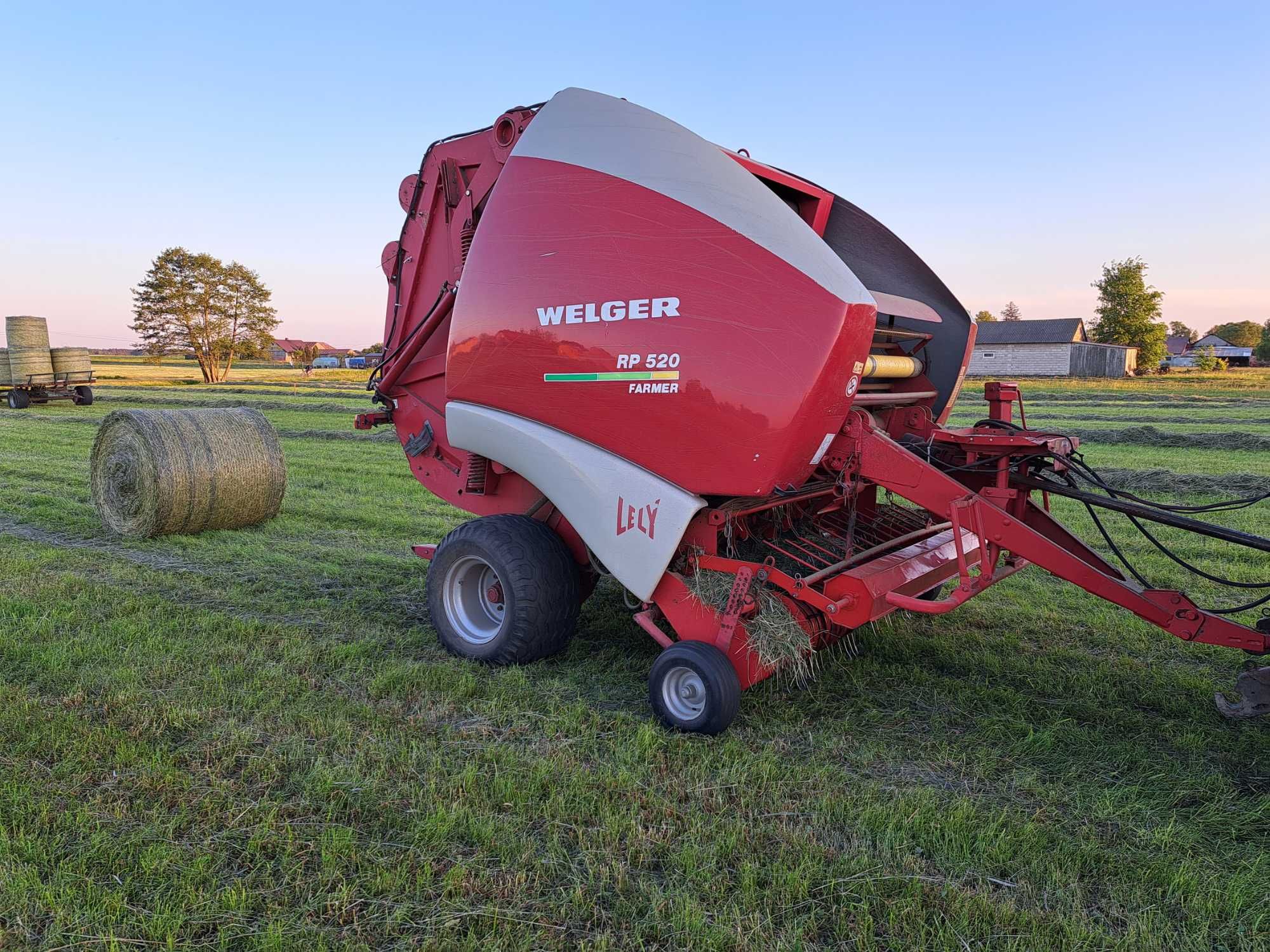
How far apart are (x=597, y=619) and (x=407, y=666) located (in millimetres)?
1353

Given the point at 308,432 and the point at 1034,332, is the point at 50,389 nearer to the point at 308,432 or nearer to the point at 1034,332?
the point at 308,432

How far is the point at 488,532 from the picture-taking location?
456 cm

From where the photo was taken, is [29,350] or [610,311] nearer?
[610,311]

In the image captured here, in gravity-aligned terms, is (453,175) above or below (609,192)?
above

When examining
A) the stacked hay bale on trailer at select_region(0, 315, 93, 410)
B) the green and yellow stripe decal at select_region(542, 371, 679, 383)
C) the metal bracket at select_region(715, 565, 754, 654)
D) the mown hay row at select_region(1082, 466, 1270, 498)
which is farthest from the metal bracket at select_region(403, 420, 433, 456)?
the stacked hay bale on trailer at select_region(0, 315, 93, 410)

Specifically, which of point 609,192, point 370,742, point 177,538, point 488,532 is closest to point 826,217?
point 609,192

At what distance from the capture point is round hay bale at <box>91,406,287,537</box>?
7.05m

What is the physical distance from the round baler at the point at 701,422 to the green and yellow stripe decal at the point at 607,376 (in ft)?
0.04

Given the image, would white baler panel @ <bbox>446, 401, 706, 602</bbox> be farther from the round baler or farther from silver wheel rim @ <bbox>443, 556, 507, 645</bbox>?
silver wheel rim @ <bbox>443, 556, 507, 645</bbox>

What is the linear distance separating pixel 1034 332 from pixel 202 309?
49449 millimetres

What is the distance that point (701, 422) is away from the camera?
376 centimetres

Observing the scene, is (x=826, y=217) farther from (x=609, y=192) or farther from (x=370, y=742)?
(x=370, y=742)

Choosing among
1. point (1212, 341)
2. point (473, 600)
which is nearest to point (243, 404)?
point (473, 600)

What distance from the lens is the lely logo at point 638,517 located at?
12.9 ft
